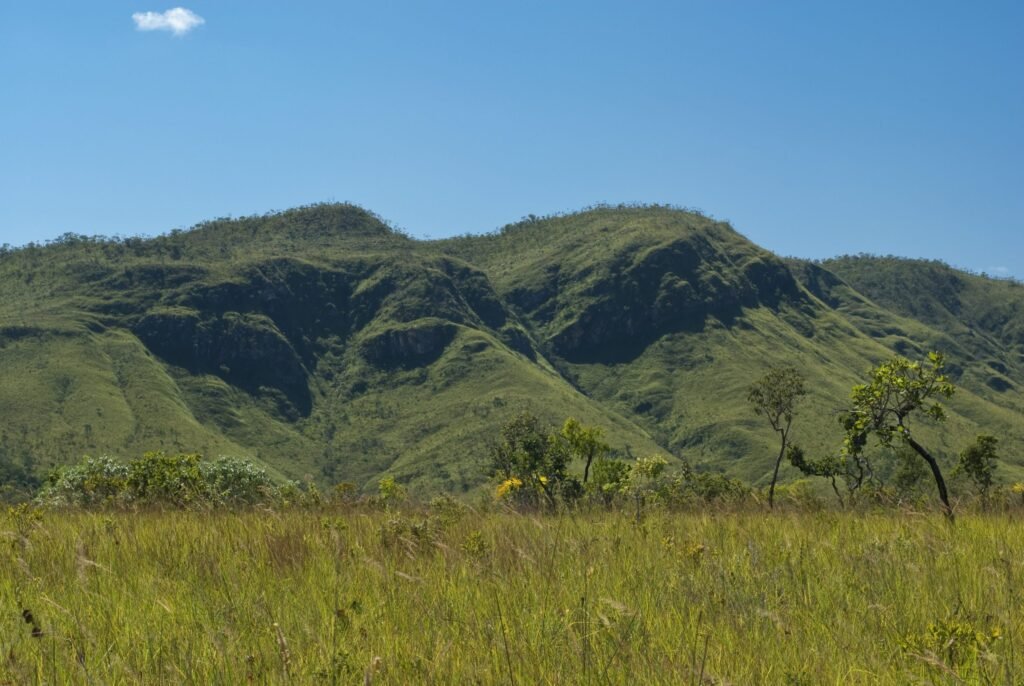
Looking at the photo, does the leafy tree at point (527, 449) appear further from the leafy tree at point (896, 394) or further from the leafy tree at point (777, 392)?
the leafy tree at point (896, 394)

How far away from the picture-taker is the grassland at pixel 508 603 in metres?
4.31

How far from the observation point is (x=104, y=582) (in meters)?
6.23

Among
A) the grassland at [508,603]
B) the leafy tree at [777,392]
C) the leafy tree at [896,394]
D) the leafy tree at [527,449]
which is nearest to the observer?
the grassland at [508,603]

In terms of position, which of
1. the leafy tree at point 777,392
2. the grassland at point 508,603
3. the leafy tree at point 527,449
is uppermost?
the leafy tree at point 777,392

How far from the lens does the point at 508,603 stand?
18.1 feet

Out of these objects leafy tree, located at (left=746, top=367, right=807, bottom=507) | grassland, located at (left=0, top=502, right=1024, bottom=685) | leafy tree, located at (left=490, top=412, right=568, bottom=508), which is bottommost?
leafy tree, located at (left=490, top=412, right=568, bottom=508)

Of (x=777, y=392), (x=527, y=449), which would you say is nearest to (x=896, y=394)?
(x=527, y=449)

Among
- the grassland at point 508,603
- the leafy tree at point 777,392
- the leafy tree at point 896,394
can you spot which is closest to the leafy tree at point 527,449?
the leafy tree at point 777,392

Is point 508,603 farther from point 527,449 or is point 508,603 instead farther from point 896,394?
point 527,449

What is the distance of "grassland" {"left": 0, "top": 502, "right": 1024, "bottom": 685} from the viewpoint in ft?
14.1

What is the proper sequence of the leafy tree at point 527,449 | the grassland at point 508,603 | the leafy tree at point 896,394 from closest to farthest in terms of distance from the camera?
the grassland at point 508,603, the leafy tree at point 896,394, the leafy tree at point 527,449

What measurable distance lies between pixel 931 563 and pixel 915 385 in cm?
805

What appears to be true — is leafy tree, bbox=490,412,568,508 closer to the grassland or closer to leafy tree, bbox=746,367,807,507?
leafy tree, bbox=746,367,807,507

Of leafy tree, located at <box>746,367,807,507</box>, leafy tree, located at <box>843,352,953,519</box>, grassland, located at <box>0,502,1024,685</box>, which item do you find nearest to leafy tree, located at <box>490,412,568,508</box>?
leafy tree, located at <box>746,367,807,507</box>
